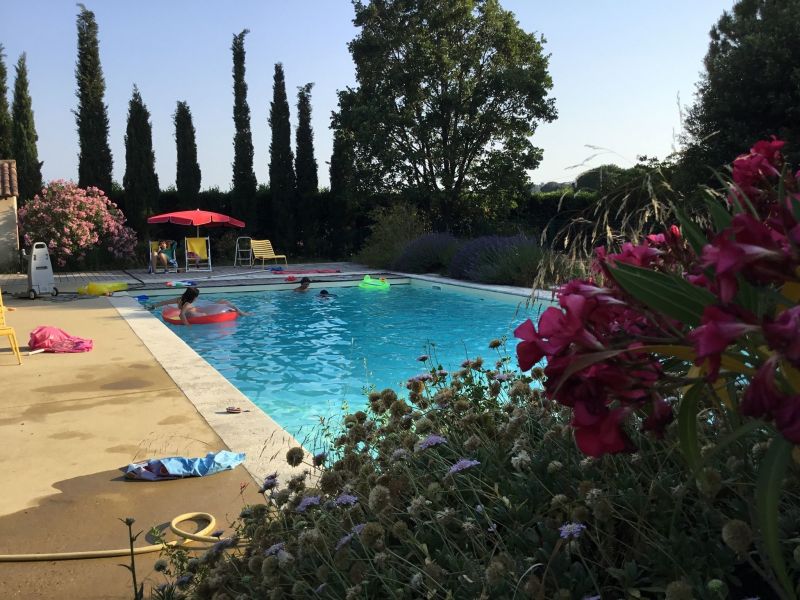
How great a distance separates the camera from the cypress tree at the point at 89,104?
20.4 m

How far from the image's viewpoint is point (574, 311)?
0.85m

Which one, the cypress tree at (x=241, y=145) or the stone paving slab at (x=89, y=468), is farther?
the cypress tree at (x=241, y=145)

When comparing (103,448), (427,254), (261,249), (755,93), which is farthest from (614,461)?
(261,249)

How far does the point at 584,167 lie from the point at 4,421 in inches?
153

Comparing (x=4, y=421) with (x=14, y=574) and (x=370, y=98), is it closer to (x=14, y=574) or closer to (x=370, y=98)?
(x=14, y=574)

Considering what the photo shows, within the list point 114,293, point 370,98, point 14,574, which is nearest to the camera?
point 14,574

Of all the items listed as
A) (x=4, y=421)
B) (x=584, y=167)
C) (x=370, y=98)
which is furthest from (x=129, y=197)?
(x=584, y=167)

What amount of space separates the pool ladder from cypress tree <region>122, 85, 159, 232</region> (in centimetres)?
307

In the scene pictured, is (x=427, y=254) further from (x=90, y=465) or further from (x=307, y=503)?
(x=307, y=503)

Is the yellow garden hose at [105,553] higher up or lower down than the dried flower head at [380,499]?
lower down

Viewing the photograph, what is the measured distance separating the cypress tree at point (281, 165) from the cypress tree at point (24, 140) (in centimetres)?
681

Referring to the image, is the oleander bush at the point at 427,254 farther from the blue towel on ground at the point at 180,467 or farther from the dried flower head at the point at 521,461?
the dried flower head at the point at 521,461

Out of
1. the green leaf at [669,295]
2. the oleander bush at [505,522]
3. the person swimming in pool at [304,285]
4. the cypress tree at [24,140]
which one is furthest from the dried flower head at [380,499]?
the cypress tree at [24,140]

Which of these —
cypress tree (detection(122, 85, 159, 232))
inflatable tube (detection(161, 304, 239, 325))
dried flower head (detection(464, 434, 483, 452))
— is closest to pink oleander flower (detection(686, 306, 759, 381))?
dried flower head (detection(464, 434, 483, 452))
